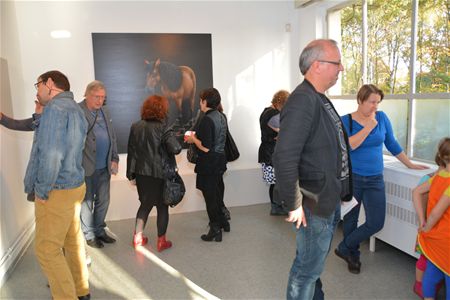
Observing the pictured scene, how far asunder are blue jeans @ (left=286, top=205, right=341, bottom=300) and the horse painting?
315cm

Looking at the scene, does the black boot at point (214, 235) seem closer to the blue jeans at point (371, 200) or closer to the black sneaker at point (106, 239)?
the black sneaker at point (106, 239)

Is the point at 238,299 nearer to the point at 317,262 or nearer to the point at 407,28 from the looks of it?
the point at 317,262

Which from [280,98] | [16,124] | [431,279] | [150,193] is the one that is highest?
[280,98]

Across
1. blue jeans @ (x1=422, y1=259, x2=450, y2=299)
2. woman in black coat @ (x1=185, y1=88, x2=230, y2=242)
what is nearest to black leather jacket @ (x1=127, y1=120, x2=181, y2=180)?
woman in black coat @ (x1=185, y1=88, x2=230, y2=242)

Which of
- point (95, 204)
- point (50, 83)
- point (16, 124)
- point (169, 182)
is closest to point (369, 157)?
point (169, 182)

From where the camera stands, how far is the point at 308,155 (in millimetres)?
1734

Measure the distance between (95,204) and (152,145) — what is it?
3.08 feet

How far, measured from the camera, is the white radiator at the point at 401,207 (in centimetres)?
291

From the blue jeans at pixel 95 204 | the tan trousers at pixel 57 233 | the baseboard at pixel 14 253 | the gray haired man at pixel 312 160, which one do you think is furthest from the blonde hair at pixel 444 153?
the baseboard at pixel 14 253

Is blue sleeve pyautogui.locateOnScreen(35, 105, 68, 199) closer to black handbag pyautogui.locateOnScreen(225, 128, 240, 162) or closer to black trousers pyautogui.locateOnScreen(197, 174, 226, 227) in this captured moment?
black trousers pyautogui.locateOnScreen(197, 174, 226, 227)

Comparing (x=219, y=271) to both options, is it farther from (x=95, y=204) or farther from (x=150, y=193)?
(x=95, y=204)

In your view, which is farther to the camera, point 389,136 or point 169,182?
point 169,182

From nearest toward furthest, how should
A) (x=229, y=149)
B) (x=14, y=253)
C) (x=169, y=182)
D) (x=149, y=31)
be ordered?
(x=14, y=253), (x=169, y=182), (x=229, y=149), (x=149, y=31)

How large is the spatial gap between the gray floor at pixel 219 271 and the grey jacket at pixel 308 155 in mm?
1197
